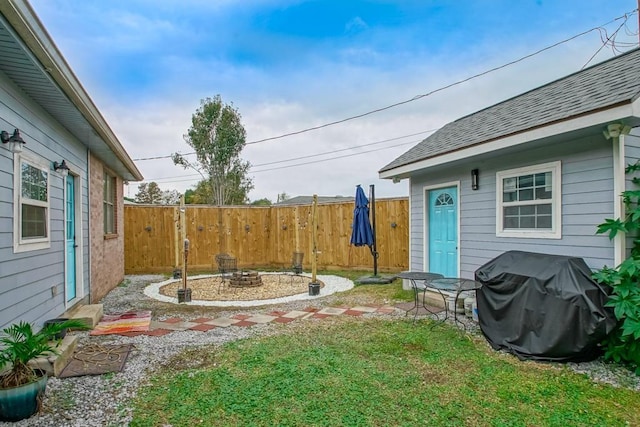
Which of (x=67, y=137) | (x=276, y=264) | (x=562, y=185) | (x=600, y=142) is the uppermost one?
(x=67, y=137)

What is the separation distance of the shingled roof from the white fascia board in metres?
0.05

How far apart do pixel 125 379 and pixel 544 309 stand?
3.95 m

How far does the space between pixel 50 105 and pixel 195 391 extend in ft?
11.7

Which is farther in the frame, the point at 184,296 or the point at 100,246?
the point at 100,246

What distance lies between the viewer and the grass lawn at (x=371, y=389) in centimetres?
247

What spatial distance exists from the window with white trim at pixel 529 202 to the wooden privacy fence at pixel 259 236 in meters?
4.46

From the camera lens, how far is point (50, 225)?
14.5 feet

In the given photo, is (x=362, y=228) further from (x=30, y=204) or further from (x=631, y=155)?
(x=30, y=204)

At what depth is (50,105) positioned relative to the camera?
411cm

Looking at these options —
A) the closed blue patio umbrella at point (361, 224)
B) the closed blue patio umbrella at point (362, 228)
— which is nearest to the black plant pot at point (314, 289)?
the closed blue patio umbrella at point (362, 228)

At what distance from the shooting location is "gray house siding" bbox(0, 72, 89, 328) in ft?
10.4

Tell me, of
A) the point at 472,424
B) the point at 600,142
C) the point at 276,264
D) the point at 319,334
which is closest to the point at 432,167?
the point at 600,142

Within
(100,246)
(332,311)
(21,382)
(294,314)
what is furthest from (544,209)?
(100,246)

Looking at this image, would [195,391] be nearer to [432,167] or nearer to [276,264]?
[432,167]
